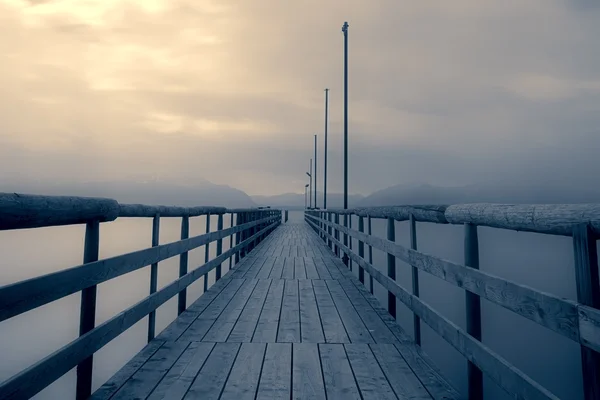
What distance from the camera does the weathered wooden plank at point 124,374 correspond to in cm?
295

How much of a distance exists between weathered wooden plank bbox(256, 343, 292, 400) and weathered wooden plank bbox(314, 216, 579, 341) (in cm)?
146

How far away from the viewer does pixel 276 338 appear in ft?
14.1

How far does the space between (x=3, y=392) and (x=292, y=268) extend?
7.60 metres

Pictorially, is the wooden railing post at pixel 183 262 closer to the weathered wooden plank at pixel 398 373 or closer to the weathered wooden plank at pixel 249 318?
the weathered wooden plank at pixel 249 318

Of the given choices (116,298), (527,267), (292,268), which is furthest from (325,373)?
(527,267)

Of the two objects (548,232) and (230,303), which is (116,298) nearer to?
(230,303)

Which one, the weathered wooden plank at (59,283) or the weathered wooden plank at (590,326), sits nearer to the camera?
the weathered wooden plank at (590,326)

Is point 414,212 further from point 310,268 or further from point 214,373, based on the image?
point 310,268

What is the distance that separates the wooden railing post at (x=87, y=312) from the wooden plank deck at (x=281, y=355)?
0.46 feet

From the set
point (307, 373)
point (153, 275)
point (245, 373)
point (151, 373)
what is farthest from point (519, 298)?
point (153, 275)

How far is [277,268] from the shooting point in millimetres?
9375

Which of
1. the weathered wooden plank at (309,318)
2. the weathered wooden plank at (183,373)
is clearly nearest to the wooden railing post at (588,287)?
the weathered wooden plank at (183,373)

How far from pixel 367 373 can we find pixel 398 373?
255 millimetres

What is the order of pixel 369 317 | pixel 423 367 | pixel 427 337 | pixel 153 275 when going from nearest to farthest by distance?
1. pixel 423 367
2. pixel 153 275
3. pixel 369 317
4. pixel 427 337
